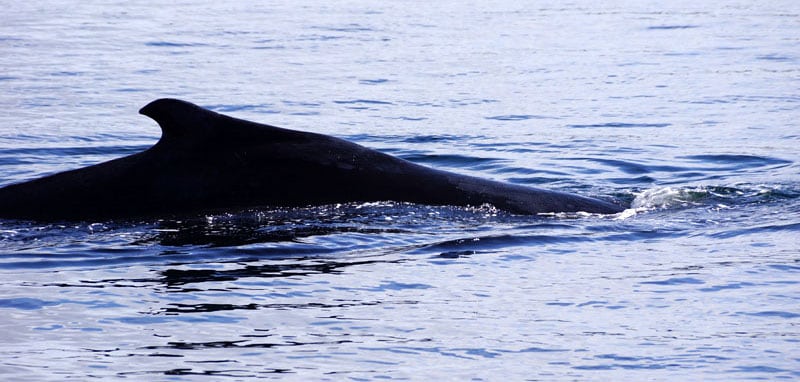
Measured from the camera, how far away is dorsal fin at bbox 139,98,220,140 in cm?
909

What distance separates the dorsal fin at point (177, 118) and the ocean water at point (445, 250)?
23.7 inches

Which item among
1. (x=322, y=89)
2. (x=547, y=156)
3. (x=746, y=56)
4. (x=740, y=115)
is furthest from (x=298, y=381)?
(x=746, y=56)

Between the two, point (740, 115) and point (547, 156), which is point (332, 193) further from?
point (740, 115)

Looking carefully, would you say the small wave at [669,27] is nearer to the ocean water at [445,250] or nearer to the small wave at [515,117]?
the ocean water at [445,250]

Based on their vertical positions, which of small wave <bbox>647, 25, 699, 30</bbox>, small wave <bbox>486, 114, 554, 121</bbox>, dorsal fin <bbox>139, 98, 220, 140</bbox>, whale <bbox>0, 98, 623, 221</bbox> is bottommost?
small wave <bbox>486, 114, 554, 121</bbox>

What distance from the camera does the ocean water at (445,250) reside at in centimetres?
676

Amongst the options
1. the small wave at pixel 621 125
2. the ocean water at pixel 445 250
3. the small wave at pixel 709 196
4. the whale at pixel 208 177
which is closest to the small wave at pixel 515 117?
the ocean water at pixel 445 250

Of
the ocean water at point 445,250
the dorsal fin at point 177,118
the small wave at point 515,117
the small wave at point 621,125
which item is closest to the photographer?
the ocean water at point 445,250

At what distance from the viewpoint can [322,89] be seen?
2142 centimetres

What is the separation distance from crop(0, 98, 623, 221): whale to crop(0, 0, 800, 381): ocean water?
0.12 m

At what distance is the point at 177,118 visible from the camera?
909cm

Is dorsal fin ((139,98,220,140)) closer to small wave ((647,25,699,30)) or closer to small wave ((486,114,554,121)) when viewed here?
small wave ((486,114,554,121))

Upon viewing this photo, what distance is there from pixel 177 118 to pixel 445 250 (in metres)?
1.93

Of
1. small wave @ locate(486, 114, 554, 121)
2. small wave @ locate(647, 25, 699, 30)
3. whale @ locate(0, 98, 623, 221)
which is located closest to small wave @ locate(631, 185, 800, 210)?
whale @ locate(0, 98, 623, 221)
